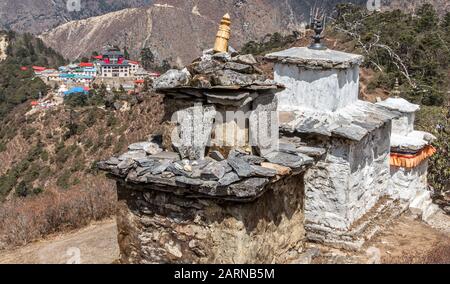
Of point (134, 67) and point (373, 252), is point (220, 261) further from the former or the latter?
point (134, 67)

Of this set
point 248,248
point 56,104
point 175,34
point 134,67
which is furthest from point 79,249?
point 175,34

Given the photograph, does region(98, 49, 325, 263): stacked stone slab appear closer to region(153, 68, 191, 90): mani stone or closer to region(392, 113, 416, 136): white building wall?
region(153, 68, 191, 90): mani stone

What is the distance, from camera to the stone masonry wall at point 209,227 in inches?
223

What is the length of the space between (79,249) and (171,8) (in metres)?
189

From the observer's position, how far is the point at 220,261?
5.75 meters

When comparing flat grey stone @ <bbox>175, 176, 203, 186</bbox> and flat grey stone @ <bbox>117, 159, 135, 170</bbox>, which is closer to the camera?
flat grey stone @ <bbox>175, 176, 203, 186</bbox>

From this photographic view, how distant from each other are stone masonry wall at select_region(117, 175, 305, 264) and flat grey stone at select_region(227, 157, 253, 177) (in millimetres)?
363

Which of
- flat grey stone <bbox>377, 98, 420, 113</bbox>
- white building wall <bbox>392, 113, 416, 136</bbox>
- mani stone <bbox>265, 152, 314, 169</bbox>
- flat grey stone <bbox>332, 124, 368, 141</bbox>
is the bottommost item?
white building wall <bbox>392, 113, 416, 136</bbox>

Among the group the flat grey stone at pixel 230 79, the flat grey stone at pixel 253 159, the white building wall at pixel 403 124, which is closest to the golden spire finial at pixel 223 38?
the flat grey stone at pixel 230 79

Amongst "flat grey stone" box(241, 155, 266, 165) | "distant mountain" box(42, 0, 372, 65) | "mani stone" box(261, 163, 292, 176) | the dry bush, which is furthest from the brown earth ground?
"distant mountain" box(42, 0, 372, 65)

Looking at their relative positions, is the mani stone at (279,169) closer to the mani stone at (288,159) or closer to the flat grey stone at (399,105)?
the mani stone at (288,159)

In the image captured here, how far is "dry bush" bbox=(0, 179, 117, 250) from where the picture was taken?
33.5ft

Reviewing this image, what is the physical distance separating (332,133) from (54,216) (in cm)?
624

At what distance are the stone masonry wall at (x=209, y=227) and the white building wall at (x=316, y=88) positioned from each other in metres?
3.04
